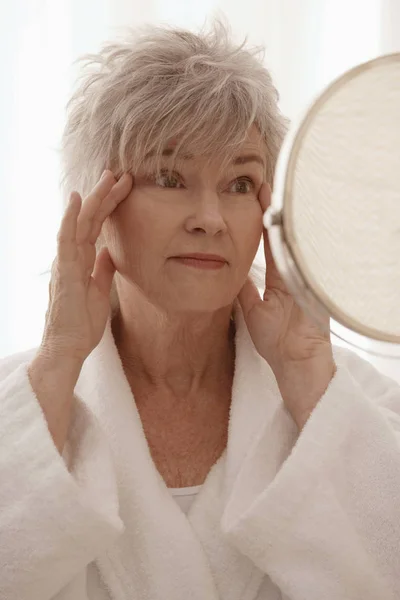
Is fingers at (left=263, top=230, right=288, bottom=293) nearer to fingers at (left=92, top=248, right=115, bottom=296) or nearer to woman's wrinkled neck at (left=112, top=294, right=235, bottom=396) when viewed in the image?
woman's wrinkled neck at (left=112, top=294, right=235, bottom=396)

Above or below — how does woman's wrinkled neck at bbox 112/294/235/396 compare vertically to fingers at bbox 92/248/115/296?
below

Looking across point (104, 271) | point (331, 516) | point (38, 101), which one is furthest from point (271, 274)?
point (38, 101)

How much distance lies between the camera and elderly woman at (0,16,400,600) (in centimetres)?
88

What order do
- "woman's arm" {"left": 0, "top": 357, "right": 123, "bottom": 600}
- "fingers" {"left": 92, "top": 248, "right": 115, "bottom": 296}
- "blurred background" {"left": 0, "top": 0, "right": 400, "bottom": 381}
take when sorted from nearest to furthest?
"woman's arm" {"left": 0, "top": 357, "right": 123, "bottom": 600}, "fingers" {"left": 92, "top": 248, "right": 115, "bottom": 296}, "blurred background" {"left": 0, "top": 0, "right": 400, "bottom": 381}

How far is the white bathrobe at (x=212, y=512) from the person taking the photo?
855 millimetres

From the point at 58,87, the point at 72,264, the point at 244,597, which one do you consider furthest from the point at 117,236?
the point at 58,87

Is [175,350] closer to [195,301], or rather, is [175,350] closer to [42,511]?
[195,301]

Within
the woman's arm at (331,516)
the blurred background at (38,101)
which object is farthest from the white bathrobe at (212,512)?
the blurred background at (38,101)

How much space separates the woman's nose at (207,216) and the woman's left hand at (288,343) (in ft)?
0.27

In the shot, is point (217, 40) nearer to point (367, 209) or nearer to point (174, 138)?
point (174, 138)

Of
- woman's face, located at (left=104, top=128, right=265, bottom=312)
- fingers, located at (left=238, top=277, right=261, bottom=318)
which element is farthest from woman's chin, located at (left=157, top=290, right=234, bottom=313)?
fingers, located at (left=238, top=277, right=261, bottom=318)

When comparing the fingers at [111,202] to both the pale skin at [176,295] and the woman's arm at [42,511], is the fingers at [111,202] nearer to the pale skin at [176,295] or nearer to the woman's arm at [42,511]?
the pale skin at [176,295]

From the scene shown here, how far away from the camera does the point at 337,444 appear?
91 centimetres

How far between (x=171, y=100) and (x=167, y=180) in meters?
0.09
